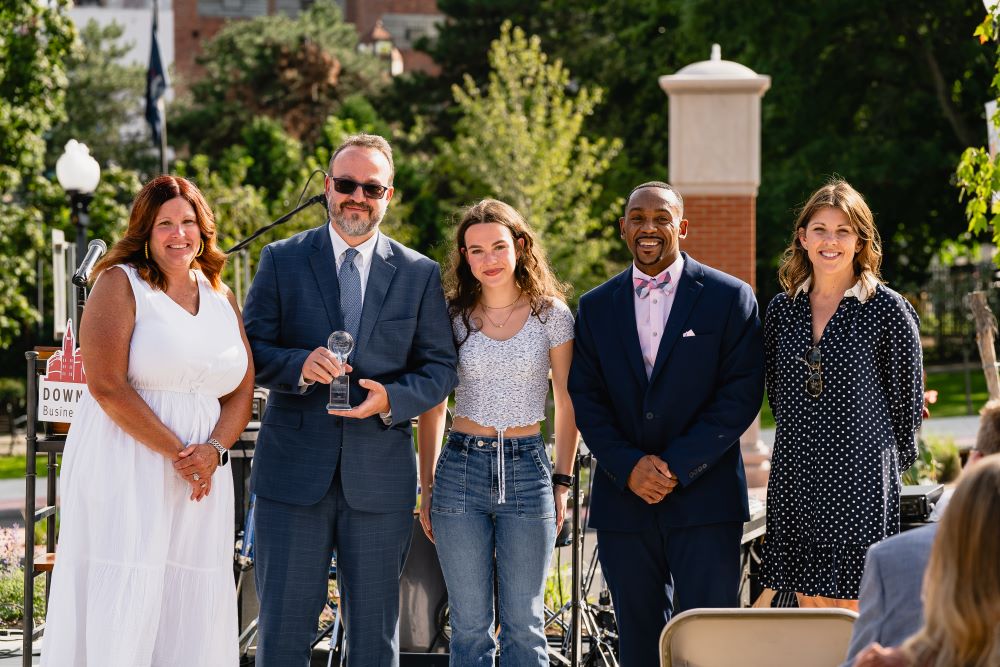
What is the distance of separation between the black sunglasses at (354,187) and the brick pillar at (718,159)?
661 cm

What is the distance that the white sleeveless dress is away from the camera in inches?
160

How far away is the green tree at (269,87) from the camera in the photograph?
3841 centimetres

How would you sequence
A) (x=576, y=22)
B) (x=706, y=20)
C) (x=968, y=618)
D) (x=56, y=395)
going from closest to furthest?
(x=968, y=618), (x=56, y=395), (x=706, y=20), (x=576, y=22)

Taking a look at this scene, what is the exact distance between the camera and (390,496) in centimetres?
420

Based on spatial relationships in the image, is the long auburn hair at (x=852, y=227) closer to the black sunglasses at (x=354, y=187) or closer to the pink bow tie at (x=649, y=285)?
the pink bow tie at (x=649, y=285)

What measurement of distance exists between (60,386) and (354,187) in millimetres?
1856

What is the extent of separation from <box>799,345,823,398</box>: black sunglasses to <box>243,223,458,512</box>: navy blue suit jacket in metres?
1.21

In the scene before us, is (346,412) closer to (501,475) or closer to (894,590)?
(501,475)

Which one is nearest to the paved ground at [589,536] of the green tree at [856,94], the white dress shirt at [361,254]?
the white dress shirt at [361,254]

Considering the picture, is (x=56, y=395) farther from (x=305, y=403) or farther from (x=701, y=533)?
(x=701, y=533)

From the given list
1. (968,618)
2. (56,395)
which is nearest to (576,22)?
(56,395)

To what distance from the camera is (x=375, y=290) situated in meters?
4.25

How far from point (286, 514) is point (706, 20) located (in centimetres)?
2207

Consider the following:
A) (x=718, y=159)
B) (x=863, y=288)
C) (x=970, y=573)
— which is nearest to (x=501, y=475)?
(x=863, y=288)
